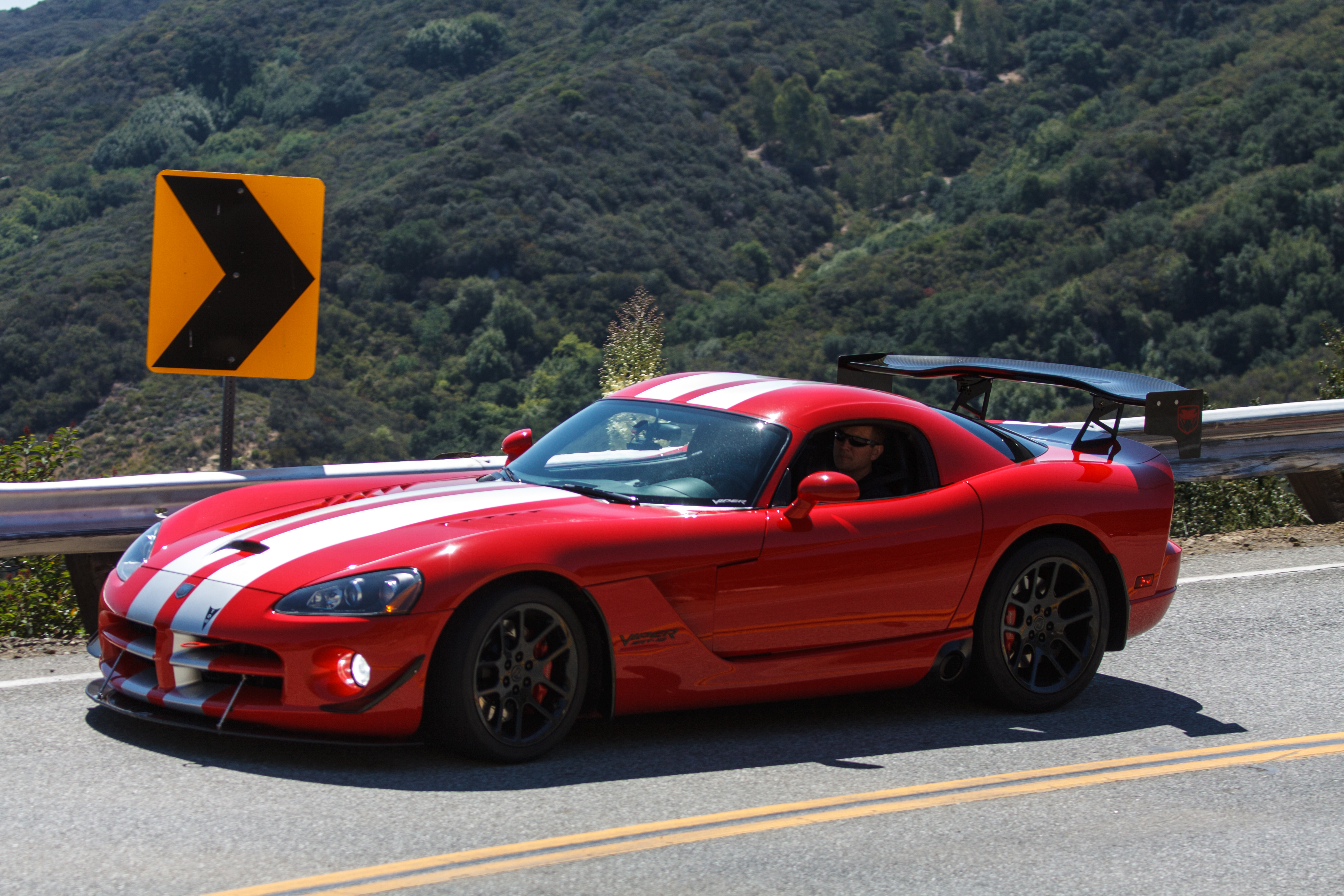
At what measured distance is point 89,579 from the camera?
661 cm

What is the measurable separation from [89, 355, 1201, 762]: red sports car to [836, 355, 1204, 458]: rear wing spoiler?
2 centimetres

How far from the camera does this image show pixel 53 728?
16.6ft

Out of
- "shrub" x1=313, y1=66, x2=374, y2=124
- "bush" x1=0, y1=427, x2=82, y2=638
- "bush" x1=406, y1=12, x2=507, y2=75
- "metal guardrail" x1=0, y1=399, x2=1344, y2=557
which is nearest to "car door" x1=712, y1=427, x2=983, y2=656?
"metal guardrail" x1=0, y1=399, x2=1344, y2=557

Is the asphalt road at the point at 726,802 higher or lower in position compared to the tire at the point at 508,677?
lower

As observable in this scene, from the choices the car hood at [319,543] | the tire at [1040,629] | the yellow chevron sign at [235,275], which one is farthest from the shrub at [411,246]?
the car hood at [319,543]

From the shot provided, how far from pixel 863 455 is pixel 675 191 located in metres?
86.5

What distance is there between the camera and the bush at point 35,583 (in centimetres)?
702

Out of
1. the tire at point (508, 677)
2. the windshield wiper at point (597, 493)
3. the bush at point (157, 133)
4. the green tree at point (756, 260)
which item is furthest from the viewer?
the bush at point (157, 133)

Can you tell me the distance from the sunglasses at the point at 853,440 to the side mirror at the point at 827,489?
1.64 feet

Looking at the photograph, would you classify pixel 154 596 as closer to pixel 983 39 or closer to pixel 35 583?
pixel 35 583

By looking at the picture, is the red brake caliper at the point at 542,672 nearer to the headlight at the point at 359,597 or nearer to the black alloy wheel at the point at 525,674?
the black alloy wheel at the point at 525,674

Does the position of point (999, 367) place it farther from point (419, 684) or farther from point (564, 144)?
point (564, 144)

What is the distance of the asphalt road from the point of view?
12.7 ft

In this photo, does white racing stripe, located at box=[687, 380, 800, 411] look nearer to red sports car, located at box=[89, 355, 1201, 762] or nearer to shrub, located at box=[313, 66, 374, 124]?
red sports car, located at box=[89, 355, 1201, 762]
